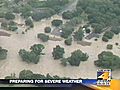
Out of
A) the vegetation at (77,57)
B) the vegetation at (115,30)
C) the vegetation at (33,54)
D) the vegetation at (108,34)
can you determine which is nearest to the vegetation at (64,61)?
the vegetation at (77,57)

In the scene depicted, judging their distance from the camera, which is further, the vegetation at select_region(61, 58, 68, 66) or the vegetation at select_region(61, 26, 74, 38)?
the vegetation at select_region(61, 26, 74, 38)

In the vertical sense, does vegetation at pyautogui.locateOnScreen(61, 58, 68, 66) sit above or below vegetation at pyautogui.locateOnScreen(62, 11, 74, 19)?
below

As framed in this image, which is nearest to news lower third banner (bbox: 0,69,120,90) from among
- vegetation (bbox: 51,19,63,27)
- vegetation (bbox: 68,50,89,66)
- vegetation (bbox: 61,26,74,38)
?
vegetation (bbox: 68,50,89,66)

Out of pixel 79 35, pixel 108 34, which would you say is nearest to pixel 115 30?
pixel 108 34

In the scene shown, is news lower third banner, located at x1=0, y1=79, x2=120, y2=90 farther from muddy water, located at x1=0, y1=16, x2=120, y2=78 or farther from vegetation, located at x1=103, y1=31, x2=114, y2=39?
vegetation, located at x1=103, y1=31, x2=114, y2=39

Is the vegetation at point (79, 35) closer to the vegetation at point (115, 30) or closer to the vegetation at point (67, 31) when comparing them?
the vegetation at point (67, 31)

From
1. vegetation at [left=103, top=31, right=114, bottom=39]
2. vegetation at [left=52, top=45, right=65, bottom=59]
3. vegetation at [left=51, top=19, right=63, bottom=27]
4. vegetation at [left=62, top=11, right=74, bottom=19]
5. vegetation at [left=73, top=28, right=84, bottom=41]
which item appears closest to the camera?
vegetation at [left=52, top=45, right=65, bottom=59]

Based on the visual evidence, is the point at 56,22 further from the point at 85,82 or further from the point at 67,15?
the point at 85,82

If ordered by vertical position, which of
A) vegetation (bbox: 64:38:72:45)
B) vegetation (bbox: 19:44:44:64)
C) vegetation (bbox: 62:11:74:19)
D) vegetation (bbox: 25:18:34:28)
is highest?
vegetation (bbox: 62:11:74:19)
